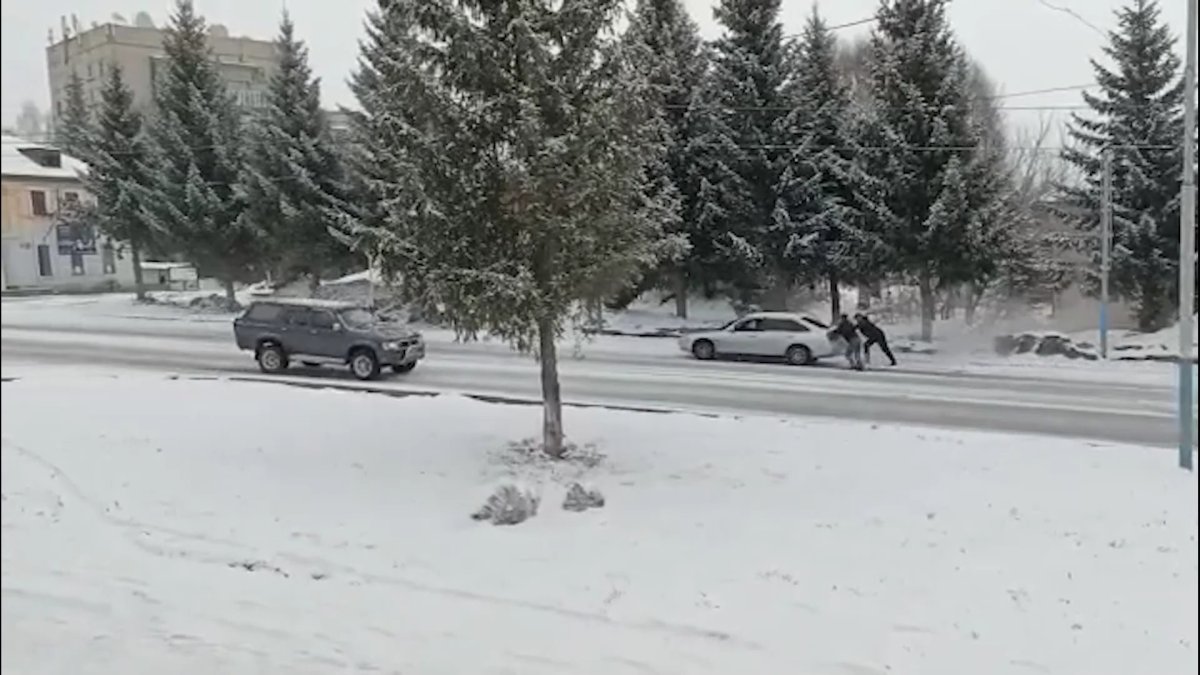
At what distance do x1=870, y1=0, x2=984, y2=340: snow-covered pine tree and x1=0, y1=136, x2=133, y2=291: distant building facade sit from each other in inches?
314

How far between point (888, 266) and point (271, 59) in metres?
7.86

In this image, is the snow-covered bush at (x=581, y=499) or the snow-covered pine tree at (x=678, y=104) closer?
the snow-covered bush at (x=581, y=499)

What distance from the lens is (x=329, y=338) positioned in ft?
28.4

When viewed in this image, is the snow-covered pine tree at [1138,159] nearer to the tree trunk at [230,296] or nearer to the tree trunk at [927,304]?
the tree trunk at [927,304]

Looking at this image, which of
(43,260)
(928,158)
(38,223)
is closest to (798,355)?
(928,158)

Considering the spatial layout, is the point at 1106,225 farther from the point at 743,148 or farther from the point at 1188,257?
the point at 1188,257

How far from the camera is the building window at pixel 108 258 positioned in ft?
8.51

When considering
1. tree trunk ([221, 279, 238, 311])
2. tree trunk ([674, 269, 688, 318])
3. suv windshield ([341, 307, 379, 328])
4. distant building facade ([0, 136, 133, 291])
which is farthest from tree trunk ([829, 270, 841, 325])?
distant building facade ([0, 136, 133, 291])

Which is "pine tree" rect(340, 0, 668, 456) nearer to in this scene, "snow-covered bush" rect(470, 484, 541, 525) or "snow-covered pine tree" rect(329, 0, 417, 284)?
"snow-covered pine tree" rect(329, 0, 417, 284)

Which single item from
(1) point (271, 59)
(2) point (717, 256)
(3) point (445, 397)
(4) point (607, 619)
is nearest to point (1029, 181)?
(2) point (717, 256)

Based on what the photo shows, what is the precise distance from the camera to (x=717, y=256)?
447 inches

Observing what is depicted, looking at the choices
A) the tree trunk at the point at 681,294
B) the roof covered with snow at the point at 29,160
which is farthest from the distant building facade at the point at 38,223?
the tree trunk at the point at 681,294

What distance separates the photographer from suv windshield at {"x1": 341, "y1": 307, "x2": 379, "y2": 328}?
8531 mm

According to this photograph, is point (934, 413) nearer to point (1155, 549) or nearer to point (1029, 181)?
point (1155, 549)
